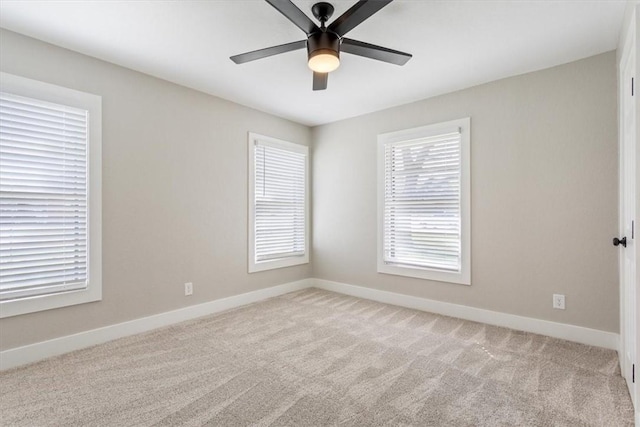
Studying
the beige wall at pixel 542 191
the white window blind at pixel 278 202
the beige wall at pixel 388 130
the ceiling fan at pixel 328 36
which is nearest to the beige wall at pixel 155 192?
the beige wall at pixel 388 130

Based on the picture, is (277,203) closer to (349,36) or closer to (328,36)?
(349,36)

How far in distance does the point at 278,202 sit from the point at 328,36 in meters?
2.74

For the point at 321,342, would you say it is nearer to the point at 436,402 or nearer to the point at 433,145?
the point at 436,402

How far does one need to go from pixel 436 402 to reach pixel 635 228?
4.77 feet

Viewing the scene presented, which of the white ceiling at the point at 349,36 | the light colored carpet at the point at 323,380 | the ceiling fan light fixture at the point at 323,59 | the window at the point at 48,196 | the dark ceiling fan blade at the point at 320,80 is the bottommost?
the light colored carpet at the point at 323,380

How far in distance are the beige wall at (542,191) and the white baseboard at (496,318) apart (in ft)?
0.20

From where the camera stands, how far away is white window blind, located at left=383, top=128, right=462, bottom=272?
3.59 m

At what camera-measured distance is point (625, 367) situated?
2176 millimetres

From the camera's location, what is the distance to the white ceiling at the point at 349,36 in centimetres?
217

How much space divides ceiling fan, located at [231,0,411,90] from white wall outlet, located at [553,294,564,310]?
2.53 meters

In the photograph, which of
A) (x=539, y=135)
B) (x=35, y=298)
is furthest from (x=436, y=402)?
(x=35, y=298)

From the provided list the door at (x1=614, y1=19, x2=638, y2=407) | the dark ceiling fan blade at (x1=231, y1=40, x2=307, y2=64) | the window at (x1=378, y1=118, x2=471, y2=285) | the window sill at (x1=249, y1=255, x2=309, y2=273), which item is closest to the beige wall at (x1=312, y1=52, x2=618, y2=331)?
the window at (x1=378, y1=118, x2=471, y2=285)

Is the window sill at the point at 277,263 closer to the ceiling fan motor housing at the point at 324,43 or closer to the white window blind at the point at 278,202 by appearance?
the white window blind at the point at 278,202

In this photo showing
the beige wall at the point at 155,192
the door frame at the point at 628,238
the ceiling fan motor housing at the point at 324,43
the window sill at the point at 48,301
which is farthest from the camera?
the beige wall at the point at 155,192
